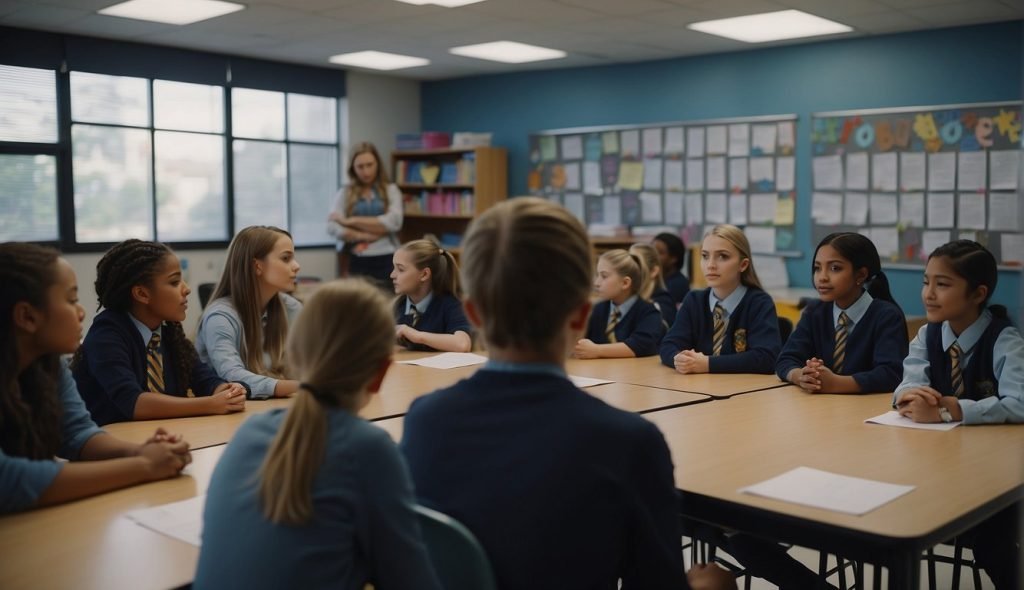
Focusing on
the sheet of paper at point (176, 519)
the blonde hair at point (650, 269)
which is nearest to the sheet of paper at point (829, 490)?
the sheet of paper at point (176, 519)

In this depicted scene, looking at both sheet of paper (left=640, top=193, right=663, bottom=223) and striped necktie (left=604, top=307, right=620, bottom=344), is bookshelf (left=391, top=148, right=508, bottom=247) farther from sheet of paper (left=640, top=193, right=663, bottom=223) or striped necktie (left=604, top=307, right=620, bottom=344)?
striped necktie (left=604, top=307, right=620, bottom=344)

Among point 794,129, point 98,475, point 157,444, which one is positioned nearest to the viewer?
point 98,475

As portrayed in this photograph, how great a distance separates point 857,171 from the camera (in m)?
6.51

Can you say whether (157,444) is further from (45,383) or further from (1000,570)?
(1000,570)

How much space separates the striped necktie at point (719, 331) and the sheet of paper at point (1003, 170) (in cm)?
334

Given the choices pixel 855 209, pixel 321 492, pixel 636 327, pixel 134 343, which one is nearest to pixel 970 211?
pixel 855 209

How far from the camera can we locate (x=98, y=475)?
176cm

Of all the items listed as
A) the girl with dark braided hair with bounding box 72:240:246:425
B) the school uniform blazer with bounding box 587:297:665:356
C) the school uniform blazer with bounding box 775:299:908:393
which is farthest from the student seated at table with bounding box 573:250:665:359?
the girl with dark braided hair with bounding box 72:240:246:425

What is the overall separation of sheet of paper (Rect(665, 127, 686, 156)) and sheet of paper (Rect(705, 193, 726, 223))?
1.45ft

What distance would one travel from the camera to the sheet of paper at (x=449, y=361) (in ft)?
11.5

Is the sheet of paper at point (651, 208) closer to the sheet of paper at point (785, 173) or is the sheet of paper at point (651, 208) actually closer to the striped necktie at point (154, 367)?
the sheet of paper at point (785, 173)

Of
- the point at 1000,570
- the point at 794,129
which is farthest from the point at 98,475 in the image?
the point at 794,129

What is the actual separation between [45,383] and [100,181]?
19.2ft

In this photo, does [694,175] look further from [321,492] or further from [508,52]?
[321,492]
